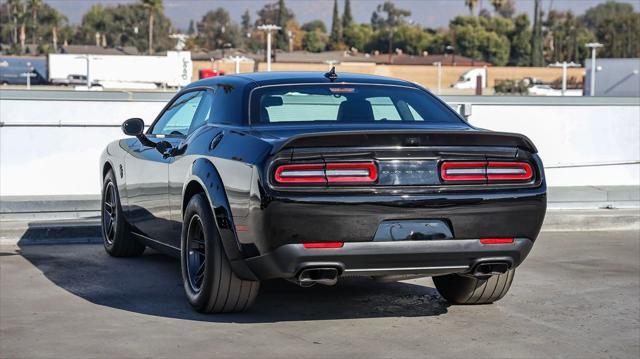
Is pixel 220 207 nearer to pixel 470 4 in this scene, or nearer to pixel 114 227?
pixel 114 227

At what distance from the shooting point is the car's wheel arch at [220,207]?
6.61 m

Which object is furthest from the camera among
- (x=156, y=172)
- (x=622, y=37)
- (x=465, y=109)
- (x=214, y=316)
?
(x=622, y=37)

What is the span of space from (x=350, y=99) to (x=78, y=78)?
98.1m

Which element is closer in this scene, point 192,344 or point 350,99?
point 192,344

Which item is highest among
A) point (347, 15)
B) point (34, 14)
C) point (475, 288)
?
point (347, 15)

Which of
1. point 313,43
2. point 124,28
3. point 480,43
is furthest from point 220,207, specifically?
point 313,43

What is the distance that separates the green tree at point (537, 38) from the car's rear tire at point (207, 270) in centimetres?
11658

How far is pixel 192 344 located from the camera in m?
6.38

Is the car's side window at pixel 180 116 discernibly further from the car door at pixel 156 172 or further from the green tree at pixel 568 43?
the green tree at pixel 568 43

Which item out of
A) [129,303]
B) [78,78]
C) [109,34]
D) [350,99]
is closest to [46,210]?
[129,303]

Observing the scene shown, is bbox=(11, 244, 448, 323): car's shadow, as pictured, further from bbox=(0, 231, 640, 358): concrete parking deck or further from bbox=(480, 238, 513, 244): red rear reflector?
bbox=(480, 238, 513, 244): red rear reflector

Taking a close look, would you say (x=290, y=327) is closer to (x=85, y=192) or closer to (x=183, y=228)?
(x=183, y=228)

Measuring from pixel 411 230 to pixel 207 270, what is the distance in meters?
1.29

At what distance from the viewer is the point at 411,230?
6.36 meters
